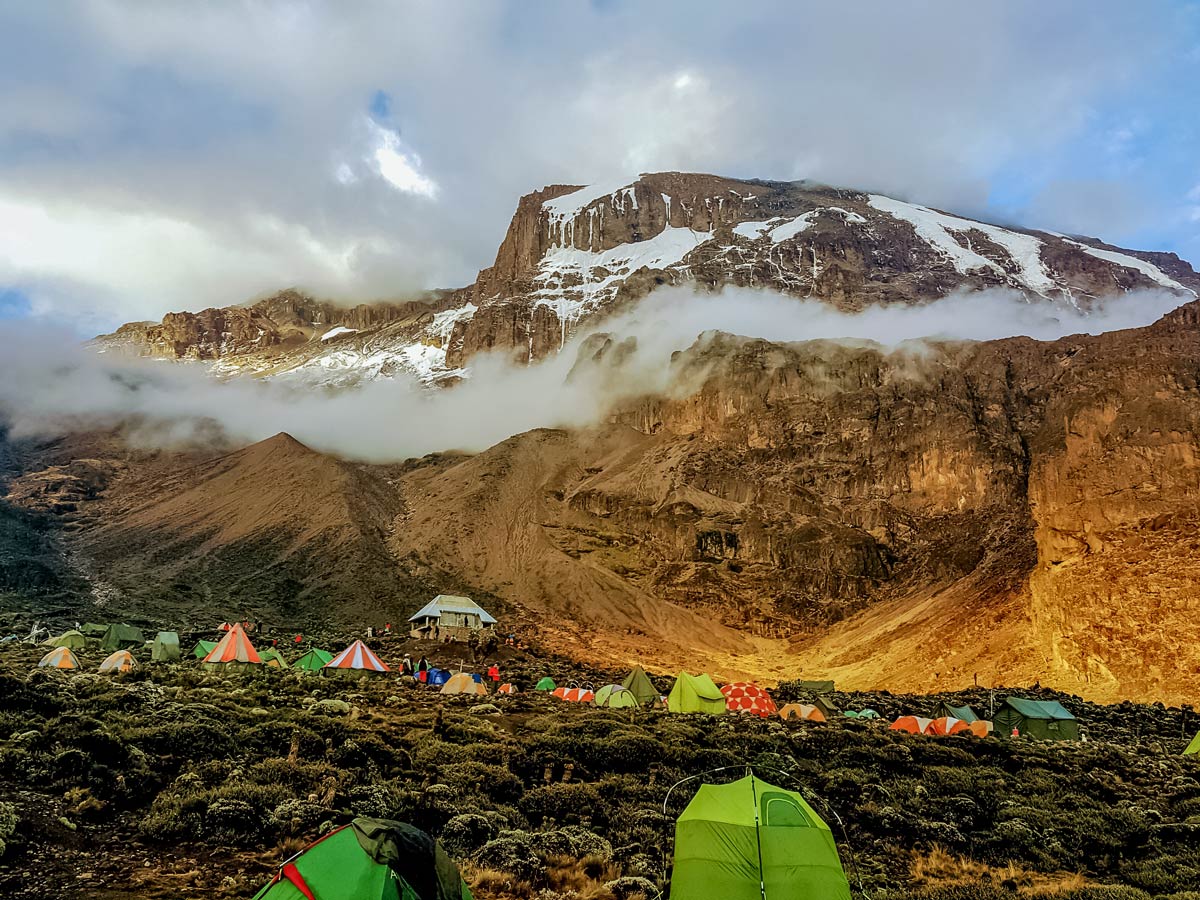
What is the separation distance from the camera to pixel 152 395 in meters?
164

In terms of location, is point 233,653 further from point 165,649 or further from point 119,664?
point 165,649

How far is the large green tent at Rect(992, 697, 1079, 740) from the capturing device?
89.7ft

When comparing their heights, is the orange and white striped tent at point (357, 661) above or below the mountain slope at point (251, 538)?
above

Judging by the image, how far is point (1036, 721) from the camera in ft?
90.6

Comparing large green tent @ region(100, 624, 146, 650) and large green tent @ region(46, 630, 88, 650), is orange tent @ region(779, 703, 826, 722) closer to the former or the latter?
large green tent @ region(46, 630, 88, 650)

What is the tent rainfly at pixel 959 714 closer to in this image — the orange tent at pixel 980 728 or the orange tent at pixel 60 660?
the orange tent at pixel 980 728

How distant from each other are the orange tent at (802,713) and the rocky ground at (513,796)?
8075 millimetres

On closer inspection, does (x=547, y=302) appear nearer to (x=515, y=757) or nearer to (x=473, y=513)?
(x=473, y=513)

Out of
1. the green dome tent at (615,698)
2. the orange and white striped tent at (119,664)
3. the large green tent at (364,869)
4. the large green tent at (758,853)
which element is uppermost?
the large green tent at (364,869)

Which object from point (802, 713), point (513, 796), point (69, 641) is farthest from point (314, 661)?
point (513, 796)

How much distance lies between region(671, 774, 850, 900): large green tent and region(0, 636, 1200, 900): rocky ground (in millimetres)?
816

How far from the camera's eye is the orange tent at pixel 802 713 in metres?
30.5

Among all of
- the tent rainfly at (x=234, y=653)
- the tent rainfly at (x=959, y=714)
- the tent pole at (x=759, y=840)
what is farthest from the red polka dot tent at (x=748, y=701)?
the tent pole at (x=759, y=840)

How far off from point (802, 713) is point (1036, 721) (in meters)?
8.23
